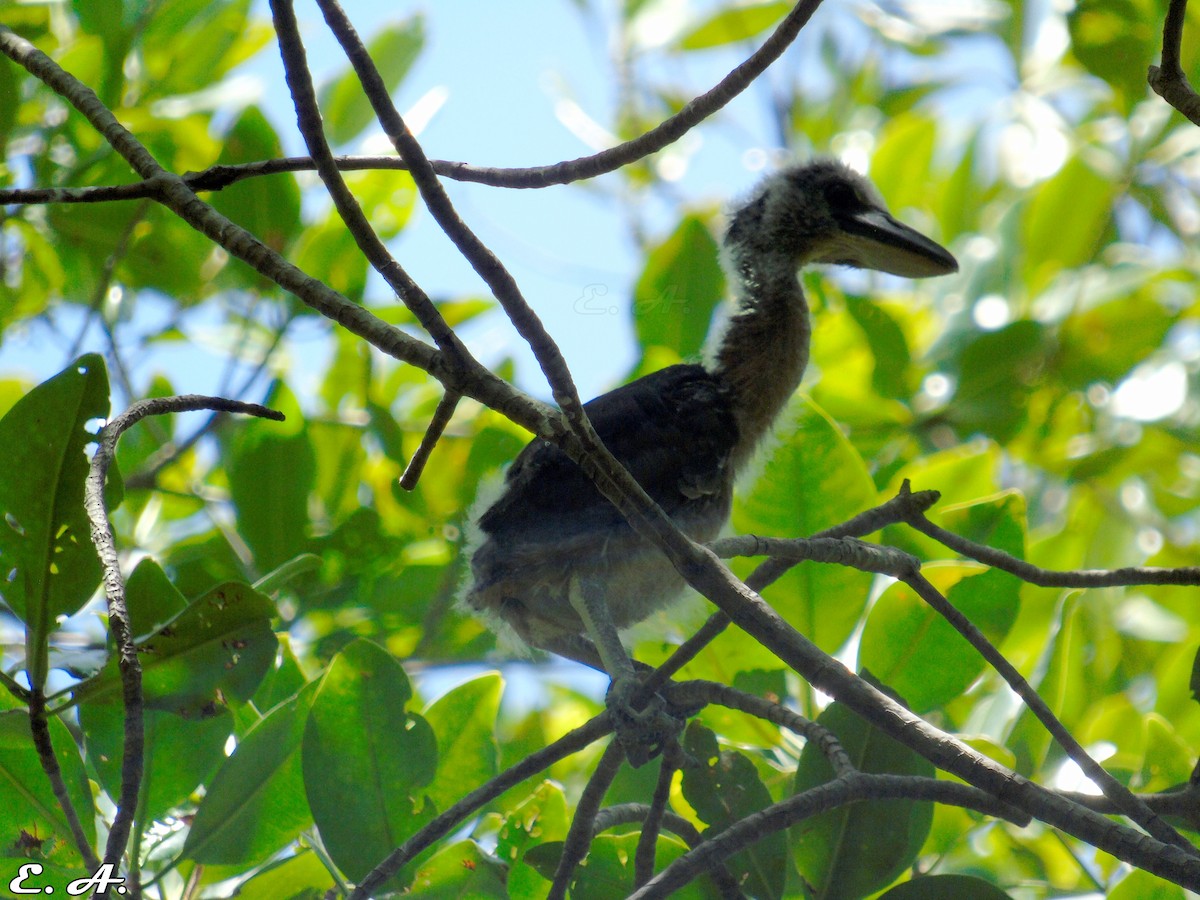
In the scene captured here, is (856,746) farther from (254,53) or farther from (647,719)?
(254,53)

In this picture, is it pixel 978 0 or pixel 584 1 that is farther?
pixel 584 1

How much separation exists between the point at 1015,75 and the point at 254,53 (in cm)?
213

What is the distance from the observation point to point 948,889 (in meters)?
1.37

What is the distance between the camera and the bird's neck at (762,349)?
230 centimetres

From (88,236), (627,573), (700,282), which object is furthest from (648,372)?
(88,236)

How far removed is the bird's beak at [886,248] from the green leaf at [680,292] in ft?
1.02

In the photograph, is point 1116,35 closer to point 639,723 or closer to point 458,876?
point 639,723

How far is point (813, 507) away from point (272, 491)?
3.58ft

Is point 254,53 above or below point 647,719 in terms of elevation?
above

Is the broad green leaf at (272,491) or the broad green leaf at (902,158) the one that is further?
the broad green leaf at (902,158)

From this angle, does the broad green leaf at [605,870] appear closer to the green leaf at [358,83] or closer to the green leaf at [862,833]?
the green leaf at [862,833]

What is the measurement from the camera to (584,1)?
147 inches

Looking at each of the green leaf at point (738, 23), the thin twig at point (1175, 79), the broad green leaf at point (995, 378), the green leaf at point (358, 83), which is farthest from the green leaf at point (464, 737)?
the green leaf at point (738, 23)

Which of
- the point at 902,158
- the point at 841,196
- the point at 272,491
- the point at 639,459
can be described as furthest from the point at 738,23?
the point at 272,491
